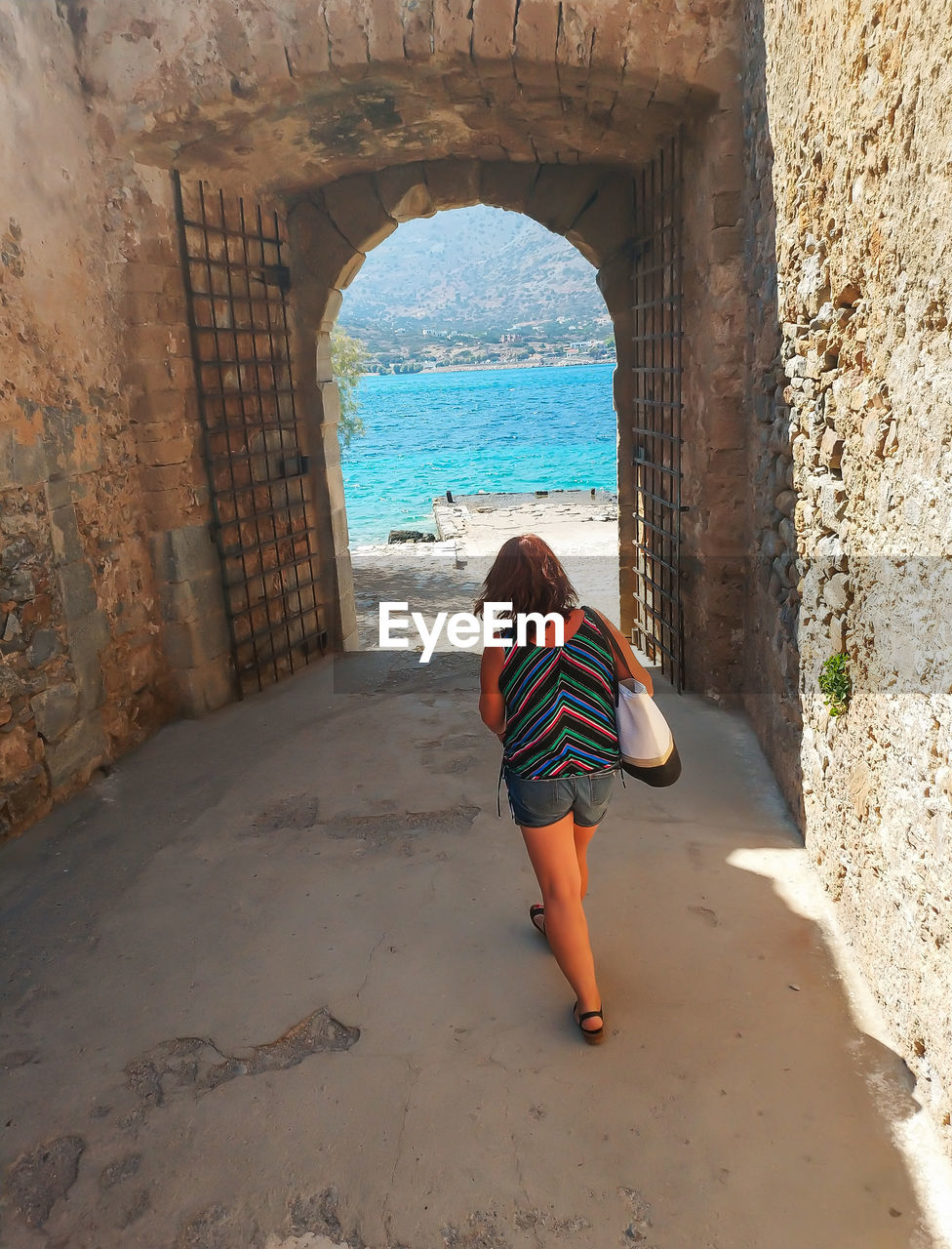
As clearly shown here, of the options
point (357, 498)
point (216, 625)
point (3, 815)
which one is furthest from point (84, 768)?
point (357, 498)

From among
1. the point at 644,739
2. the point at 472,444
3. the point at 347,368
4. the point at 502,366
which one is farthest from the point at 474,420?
the point at 644,739

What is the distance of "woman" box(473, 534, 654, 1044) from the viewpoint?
2494mm

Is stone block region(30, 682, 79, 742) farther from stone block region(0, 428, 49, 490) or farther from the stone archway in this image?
stone block region(0, 428, 49, 490)

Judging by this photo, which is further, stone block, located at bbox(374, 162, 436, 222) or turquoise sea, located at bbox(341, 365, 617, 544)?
turquoise sea, located at bbox(341, 365, 617, 544)

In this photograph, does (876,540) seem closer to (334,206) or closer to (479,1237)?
(479,1237)

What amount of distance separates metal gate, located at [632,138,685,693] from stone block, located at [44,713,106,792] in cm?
316

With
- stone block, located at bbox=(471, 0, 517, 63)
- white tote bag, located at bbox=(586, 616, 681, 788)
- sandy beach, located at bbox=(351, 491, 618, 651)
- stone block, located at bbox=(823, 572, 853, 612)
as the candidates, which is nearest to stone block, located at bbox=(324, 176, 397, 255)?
stone block, located at bbox=(471, 0, 517, 63)

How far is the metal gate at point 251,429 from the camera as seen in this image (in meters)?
5.34

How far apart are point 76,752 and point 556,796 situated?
2856mm

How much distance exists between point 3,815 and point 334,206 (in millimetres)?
4430

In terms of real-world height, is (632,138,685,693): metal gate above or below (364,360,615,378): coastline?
below

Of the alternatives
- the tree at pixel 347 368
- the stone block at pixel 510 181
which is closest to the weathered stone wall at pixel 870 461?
the stone block at pixel 510 181

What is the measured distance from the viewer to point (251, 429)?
19.1ft

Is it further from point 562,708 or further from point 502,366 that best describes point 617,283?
point 502,366
